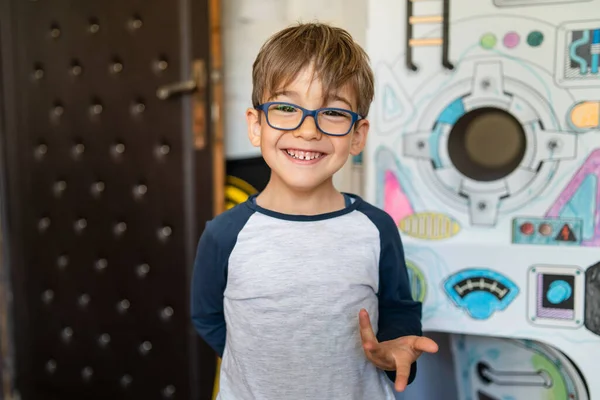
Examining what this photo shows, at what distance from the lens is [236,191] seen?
5.75ft

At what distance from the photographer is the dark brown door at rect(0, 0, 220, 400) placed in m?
1.73

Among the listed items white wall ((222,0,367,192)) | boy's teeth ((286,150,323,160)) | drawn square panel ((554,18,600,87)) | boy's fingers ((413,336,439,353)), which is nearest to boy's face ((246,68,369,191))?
boy's teeth ((286,150,323,160))

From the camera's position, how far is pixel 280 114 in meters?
0.86

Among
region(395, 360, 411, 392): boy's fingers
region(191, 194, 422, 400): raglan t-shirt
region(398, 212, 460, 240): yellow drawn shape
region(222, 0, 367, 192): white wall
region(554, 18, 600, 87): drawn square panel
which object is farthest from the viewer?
region(222, 0, 367, 192): white wall

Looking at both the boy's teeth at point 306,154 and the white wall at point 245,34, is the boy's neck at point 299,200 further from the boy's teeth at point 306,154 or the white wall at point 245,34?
the white wall at point 245,34

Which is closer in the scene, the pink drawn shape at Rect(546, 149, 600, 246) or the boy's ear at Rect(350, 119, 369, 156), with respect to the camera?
the boy's ear at Rect(350, 119, 369, 156)

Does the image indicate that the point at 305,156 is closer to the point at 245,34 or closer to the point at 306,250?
the point at 306,250

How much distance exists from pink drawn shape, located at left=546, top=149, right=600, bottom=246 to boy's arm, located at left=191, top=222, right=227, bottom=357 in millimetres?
706

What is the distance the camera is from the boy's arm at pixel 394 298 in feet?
3.10

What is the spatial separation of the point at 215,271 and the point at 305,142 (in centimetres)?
28

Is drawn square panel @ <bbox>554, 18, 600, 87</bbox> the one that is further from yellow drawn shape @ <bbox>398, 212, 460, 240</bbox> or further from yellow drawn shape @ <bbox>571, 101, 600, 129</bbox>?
yellow drawn shape @ <bbox>398, 212, 460, 240</bbox>

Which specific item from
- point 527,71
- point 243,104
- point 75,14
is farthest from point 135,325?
point 527,71

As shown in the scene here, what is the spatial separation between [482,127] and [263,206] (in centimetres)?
56

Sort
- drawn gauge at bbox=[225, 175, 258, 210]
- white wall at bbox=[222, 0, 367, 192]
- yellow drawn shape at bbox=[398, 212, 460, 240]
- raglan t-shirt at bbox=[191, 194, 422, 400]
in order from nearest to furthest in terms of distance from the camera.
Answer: raglan t-shirt at bbox=[191, 194, 422, 400] < yellow drawn shape at bbox=[398, 212, 460, 240] < white wall at bbox=[222, 0, 367, 192] < drawn gauge at bbox=[225, 175, 258, 210]
